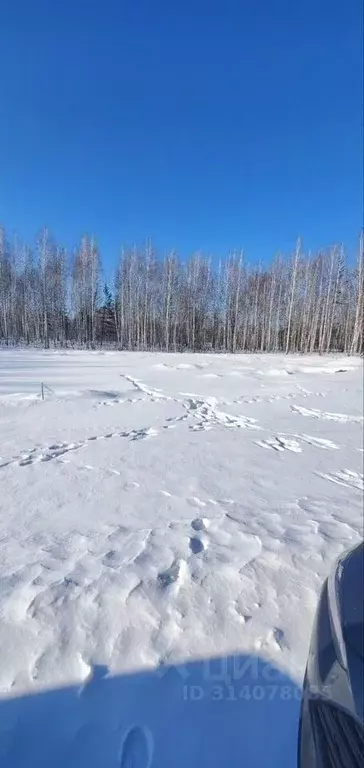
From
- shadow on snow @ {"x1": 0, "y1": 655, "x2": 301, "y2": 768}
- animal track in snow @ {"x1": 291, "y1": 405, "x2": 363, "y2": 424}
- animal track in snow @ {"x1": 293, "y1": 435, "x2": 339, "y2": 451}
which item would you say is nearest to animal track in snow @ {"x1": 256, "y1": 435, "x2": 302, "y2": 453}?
animal track in snow @ {"x1": 293, "y1": 435, "x2": 339, "y2": 451}

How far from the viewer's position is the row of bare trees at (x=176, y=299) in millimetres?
34656

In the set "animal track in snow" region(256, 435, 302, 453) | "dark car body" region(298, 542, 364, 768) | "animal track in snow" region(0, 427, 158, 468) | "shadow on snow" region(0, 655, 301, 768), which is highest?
"dark car body" region(298, 542, 364, 768)

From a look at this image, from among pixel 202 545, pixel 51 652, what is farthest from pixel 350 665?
pixel 202 545

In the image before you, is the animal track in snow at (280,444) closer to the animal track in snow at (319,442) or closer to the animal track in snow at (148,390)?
the animal track in snow at (319,442)

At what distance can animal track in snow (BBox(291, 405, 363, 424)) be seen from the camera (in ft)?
22.9

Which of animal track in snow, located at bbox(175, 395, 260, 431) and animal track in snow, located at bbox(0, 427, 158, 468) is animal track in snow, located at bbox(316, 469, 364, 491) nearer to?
animal track in snow, located at bbox(175, 395, 260, 431)

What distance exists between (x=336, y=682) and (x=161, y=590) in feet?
4.34

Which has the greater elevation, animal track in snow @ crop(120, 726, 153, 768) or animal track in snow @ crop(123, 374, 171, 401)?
animal track in snow @ crop(123, 374, 171, 401)

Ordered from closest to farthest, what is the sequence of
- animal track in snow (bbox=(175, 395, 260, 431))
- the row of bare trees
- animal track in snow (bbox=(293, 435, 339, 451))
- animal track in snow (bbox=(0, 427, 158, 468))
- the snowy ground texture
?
1. the snowy ground texture
2. animal track in snow (bbox=(0, 427, 158, 468))
3. animal track in snow (bbox=(293, 435, 339, 451))
4. animal track in snow (bbox=(175, 395, 260, 431))
5. the row of bare trees

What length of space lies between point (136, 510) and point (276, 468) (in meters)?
1.85

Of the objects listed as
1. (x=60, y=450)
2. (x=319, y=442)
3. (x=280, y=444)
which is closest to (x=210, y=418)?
(x=280, y=444)

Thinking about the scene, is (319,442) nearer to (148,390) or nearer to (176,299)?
(148,390)

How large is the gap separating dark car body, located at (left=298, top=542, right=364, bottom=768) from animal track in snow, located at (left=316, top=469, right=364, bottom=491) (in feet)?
9.47

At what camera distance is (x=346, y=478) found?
13.0ft
